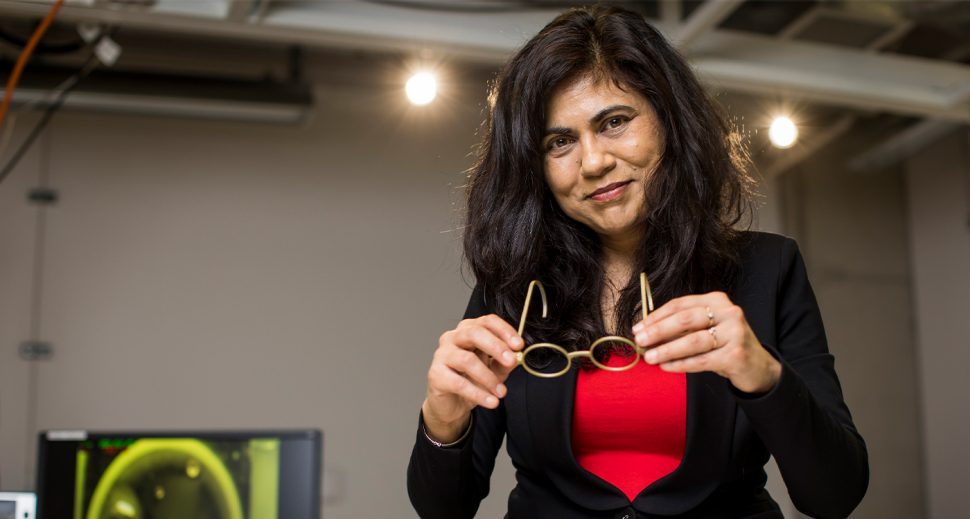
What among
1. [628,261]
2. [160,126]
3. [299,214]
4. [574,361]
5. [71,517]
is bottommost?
[71,517]

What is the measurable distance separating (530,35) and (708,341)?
2.10 metres

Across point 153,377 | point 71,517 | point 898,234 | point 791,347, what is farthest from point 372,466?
point 791,347

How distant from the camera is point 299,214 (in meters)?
4.27

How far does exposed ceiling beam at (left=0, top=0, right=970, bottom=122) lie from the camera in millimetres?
3010

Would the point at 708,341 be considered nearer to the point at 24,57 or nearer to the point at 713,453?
the point at 713,453

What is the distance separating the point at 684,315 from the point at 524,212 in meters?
0.40

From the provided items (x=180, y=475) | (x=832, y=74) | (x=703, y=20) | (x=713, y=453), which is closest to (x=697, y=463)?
(x=713, y=453)

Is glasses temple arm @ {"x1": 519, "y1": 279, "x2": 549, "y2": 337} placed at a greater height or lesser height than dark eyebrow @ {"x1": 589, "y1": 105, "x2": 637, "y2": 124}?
lesser

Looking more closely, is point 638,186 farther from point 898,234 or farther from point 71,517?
point 898,234

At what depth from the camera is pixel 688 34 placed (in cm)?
314

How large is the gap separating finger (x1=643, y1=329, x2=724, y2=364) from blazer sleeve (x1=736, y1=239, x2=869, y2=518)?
8 cm

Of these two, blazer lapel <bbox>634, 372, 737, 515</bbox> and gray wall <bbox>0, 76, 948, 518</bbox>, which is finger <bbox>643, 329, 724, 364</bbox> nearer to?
blazer lapel <bbox>634, 372, 737, 515</bbox>

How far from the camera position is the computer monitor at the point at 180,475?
1809 millimetres

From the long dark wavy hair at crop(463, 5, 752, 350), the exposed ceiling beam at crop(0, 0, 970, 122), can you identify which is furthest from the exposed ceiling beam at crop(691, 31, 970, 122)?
the long dark wavy hair at crop(463, 5, 752, 350)
